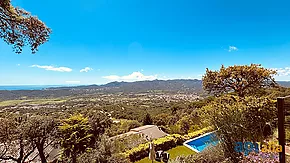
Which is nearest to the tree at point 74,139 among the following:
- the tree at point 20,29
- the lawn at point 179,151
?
the lawn at point 179,151

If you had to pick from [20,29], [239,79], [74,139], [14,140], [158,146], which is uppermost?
[20,29]

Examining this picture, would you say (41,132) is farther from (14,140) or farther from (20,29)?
(20,29)

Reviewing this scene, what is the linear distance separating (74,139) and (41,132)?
4.11 metres

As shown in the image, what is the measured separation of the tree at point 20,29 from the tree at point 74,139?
6.92m

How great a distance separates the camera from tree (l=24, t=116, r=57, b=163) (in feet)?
39.9

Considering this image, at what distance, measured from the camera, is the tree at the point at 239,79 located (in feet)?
48.2

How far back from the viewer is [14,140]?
11.7 m

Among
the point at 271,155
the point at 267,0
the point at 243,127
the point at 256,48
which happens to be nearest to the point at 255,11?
the point at 267,0

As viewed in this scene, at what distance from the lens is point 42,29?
357cm

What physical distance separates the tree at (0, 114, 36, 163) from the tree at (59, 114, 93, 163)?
3.51m

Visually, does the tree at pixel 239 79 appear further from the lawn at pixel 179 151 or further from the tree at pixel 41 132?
the tree at pixel 41 132

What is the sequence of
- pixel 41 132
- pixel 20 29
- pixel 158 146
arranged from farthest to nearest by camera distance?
pixel 41 132 < pixel 158 146 < pixel 20 29

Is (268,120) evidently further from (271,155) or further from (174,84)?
(174,84)

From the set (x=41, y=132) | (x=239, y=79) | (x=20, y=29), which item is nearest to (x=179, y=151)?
(x=239, y=79)
